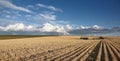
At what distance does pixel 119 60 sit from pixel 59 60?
4660mm

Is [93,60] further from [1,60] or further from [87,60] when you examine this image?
[1,60]

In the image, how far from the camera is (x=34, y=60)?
15.0m

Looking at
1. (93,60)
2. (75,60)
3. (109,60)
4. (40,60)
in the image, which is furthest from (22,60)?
(109,60)

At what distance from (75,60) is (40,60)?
2.75 m

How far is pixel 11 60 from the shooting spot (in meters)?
15.3

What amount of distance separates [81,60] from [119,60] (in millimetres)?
2965

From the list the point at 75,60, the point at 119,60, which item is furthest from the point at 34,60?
the point at 119,60

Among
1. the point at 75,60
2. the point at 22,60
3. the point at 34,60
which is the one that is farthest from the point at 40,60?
the point at 75,60

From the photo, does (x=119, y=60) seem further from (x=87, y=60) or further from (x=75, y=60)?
(x=75, y=60)

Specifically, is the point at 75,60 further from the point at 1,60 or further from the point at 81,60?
the point at 1,60

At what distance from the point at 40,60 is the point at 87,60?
367cm

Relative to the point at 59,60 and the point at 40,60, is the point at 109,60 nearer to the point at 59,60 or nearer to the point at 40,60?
the point at 59,60

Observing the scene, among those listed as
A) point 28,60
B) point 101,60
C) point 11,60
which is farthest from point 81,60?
point 11,60

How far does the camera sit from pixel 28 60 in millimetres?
15070
